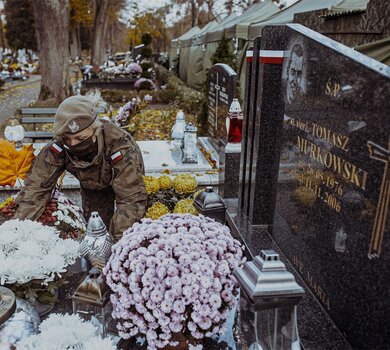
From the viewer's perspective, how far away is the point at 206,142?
27.8ft

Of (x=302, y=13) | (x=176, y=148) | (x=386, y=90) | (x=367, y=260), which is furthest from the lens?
(x=302, y=13)

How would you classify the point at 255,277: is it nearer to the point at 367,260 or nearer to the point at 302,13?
the point at 367,260

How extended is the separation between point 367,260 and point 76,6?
119 feet

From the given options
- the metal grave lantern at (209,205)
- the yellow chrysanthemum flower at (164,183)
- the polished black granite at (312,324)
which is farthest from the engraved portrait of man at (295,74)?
the yellow chrysanthemum flower at (164,183)

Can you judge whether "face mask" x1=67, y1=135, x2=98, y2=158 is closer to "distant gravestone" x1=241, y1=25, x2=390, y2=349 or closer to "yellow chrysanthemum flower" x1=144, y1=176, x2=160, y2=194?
"yellow chrysanthemum flower" x1=144, y1=176, x2=160, y2=194

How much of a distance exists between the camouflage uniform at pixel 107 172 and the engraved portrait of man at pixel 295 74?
4.11 feet

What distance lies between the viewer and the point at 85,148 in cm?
319

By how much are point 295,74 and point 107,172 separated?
162 centimetres

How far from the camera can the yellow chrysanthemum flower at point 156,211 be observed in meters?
3.99

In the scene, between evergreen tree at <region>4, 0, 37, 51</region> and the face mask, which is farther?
evergreen tree at <region>4, 0, 37, 51</region>

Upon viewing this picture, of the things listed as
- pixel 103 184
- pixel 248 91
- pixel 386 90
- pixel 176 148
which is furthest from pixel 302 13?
pixel 386 90

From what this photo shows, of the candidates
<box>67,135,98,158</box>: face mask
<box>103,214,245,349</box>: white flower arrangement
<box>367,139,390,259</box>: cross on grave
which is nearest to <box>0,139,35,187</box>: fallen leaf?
<box>67,135,98,158</box>: face mask

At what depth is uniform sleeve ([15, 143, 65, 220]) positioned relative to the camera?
10.7 ft

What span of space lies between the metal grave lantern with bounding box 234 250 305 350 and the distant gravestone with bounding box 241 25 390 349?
0.46 metres
